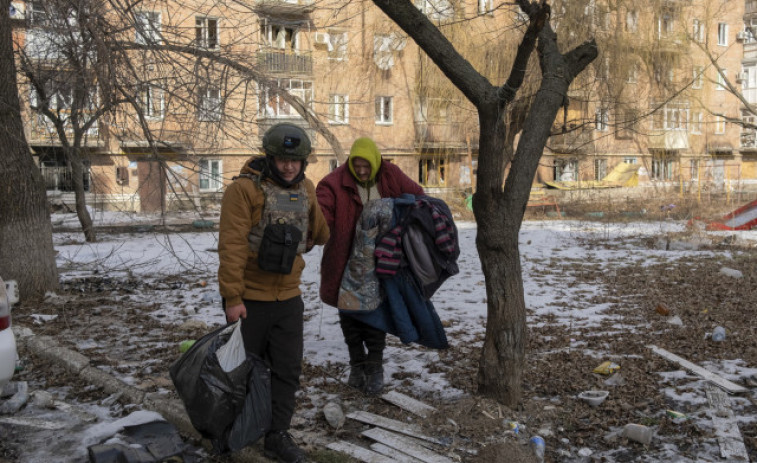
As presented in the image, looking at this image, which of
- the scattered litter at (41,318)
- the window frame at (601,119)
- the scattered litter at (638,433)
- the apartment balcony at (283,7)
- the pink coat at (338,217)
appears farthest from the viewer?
the apartment balcony at (283,7)

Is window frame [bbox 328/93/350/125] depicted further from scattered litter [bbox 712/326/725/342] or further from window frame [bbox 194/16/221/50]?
scattered litter [bbox 712/326/725/342]

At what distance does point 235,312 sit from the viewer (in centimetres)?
323

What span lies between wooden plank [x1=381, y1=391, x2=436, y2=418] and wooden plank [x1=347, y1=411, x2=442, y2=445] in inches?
7.0

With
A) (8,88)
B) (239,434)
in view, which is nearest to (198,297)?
(8,88)

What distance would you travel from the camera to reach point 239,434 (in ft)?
10.4

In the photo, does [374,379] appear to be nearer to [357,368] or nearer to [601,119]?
[357,368]

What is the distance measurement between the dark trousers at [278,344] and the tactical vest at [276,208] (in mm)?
355

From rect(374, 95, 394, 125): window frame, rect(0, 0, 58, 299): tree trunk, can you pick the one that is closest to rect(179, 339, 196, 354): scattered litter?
rect(0, 0, 58, 299): tree trunk

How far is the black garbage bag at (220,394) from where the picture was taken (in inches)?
123

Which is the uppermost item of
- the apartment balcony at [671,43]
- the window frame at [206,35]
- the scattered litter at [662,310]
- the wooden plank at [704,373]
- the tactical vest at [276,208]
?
the apartment balcony at [671,43]

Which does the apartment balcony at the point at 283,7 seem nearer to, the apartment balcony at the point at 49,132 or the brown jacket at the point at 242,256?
the apartment balcony at the point at 49,132

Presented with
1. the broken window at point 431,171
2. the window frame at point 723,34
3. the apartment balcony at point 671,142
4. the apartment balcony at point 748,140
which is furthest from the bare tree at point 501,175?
the apartment balcony at point 748,140

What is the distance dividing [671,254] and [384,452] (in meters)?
9.83

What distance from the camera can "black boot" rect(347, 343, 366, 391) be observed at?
4.41m
